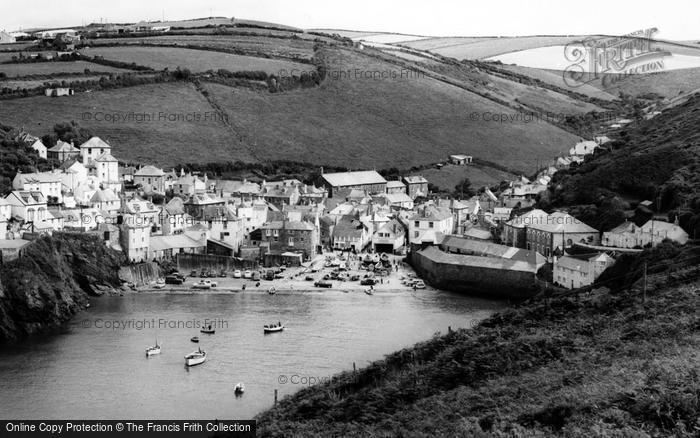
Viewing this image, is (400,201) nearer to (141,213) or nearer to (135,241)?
(141,213)

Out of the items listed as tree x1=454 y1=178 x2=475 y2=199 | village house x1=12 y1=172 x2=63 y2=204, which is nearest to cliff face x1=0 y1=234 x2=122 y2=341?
village house x1=12 y1=172 x2=63 y2=204

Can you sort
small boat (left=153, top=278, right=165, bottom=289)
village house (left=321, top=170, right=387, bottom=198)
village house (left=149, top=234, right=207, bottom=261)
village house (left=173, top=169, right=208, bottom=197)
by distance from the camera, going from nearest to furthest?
small boat (left=153, top=278, right=165, bottom=289) < village house (left=149, top=234, right=207, bottom=261) < village house (left=173, top=169, right=208, bottom=197) < village house (left=321, top=170, right=387, bottom=198)

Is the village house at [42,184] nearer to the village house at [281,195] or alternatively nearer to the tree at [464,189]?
the village house at [281,195]

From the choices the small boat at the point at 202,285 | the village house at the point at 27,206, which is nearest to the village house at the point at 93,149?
the village house at the point at 27,206

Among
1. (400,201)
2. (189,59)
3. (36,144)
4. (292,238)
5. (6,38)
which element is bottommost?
(292,238)

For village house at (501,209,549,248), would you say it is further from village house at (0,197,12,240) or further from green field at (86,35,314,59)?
green field at (86,35,314,59)

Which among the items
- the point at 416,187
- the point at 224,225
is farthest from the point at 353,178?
the point at 224,225

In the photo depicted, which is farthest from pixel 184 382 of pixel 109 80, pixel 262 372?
pixel 109 80
